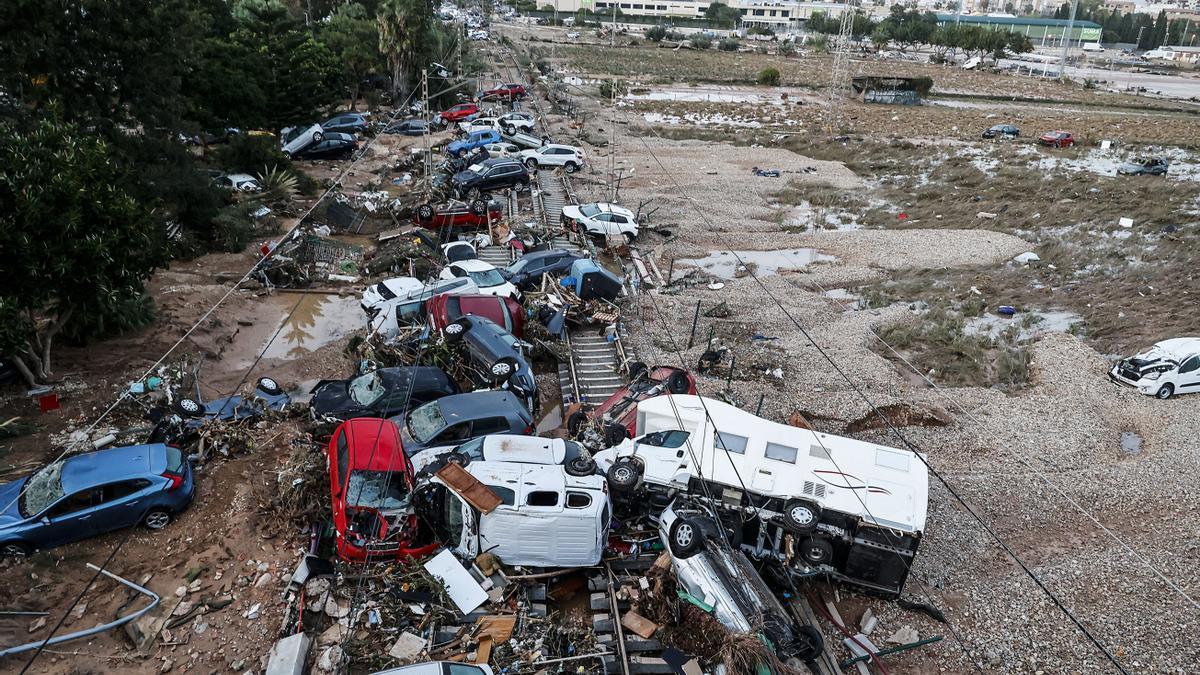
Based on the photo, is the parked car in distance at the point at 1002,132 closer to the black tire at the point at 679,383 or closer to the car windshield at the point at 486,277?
the car windshield at the point at 486,277

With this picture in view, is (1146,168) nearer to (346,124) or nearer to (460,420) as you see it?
(460,420)

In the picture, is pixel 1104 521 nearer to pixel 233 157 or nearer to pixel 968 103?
pixel 233 157

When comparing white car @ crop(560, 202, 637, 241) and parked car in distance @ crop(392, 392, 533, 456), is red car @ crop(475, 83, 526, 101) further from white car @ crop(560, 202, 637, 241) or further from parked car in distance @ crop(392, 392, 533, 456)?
parked car in distance @ crop(392, 392, 533, 456)

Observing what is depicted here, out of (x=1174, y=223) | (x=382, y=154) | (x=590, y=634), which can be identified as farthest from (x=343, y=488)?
(x=1174, y=223)

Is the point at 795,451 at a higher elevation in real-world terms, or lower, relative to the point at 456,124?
lower

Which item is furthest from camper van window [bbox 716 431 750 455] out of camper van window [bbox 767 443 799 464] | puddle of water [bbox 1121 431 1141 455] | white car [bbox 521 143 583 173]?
white car [bbox 521 143 583 173]

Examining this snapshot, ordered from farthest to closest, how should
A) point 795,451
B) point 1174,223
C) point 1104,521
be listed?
point 1174,223
point 1104,521
point 795,451
